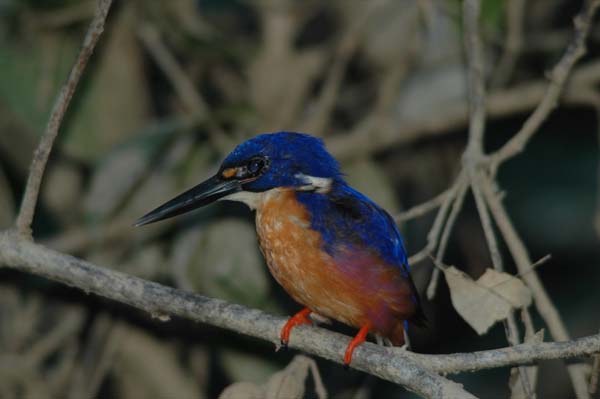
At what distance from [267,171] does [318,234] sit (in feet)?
1.13

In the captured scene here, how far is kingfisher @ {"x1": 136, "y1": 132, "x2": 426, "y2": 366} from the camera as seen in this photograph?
8.45 ft

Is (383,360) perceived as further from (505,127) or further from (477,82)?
(505,127)

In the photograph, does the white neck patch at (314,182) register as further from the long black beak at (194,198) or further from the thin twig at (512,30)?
the thin twig at (512,30)

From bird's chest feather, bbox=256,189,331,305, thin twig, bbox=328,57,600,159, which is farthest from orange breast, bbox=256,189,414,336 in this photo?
thin twig, bbox=328,57,600,159

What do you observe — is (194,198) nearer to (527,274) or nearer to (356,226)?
(356,226)

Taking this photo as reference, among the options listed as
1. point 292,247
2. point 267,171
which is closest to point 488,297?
point 292,247

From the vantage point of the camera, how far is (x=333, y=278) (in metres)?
2.56

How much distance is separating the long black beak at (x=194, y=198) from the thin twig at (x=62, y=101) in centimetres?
46

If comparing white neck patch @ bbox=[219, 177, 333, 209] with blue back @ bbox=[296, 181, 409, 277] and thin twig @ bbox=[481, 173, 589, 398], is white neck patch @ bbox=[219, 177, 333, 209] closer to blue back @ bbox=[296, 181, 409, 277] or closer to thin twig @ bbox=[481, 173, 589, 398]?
blue back @ bbox=[296, 181, 409, 277]

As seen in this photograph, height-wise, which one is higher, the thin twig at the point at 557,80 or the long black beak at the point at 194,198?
the thin twig at the point at 557,80

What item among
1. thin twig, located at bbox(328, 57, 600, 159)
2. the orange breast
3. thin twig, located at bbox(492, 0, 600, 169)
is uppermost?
thin twig, located at bbox(328, 57, 600, 159)

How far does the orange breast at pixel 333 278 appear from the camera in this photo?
257 centimetres

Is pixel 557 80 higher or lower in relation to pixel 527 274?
higher

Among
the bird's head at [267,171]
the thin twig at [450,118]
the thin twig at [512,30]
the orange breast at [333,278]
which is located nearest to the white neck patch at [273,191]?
the bird's head at [267,171]
